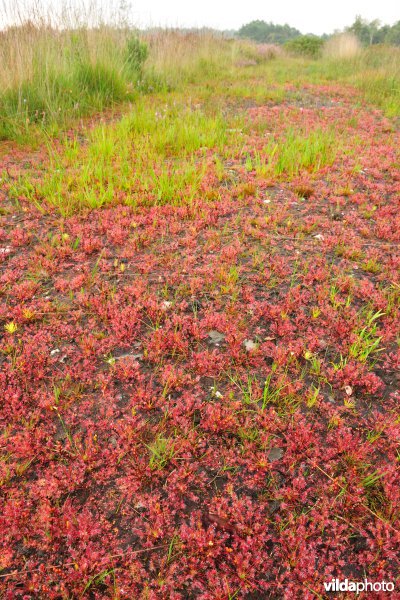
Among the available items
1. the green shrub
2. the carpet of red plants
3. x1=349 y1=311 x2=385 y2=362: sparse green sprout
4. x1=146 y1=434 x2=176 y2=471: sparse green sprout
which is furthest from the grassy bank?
the green shrub

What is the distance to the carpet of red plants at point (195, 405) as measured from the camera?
221 cm

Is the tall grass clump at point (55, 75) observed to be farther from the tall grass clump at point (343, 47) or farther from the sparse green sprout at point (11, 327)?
the tall grass clump at point (343, 47)

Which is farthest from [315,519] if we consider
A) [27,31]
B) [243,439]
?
[27,31]

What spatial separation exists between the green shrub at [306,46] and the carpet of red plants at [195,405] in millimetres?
32610

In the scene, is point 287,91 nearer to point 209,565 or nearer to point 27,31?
point 27,31

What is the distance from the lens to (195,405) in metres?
3.00

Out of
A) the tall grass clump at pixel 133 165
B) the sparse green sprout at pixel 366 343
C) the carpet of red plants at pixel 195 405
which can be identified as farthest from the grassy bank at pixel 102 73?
the sparse green sprout at pixel 366 343

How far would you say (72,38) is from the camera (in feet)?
33.2

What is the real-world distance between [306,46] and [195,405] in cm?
3728

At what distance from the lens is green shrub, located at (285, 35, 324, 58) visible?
3088 cm

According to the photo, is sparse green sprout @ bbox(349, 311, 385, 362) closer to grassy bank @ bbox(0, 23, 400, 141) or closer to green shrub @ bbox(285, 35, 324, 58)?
grassy bank @ bbox(0, 23, 400, 141)

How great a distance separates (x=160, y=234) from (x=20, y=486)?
3.58 metres

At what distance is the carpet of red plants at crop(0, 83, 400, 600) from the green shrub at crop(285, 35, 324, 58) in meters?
32.6

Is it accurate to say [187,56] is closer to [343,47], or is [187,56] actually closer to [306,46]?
[343,47]
